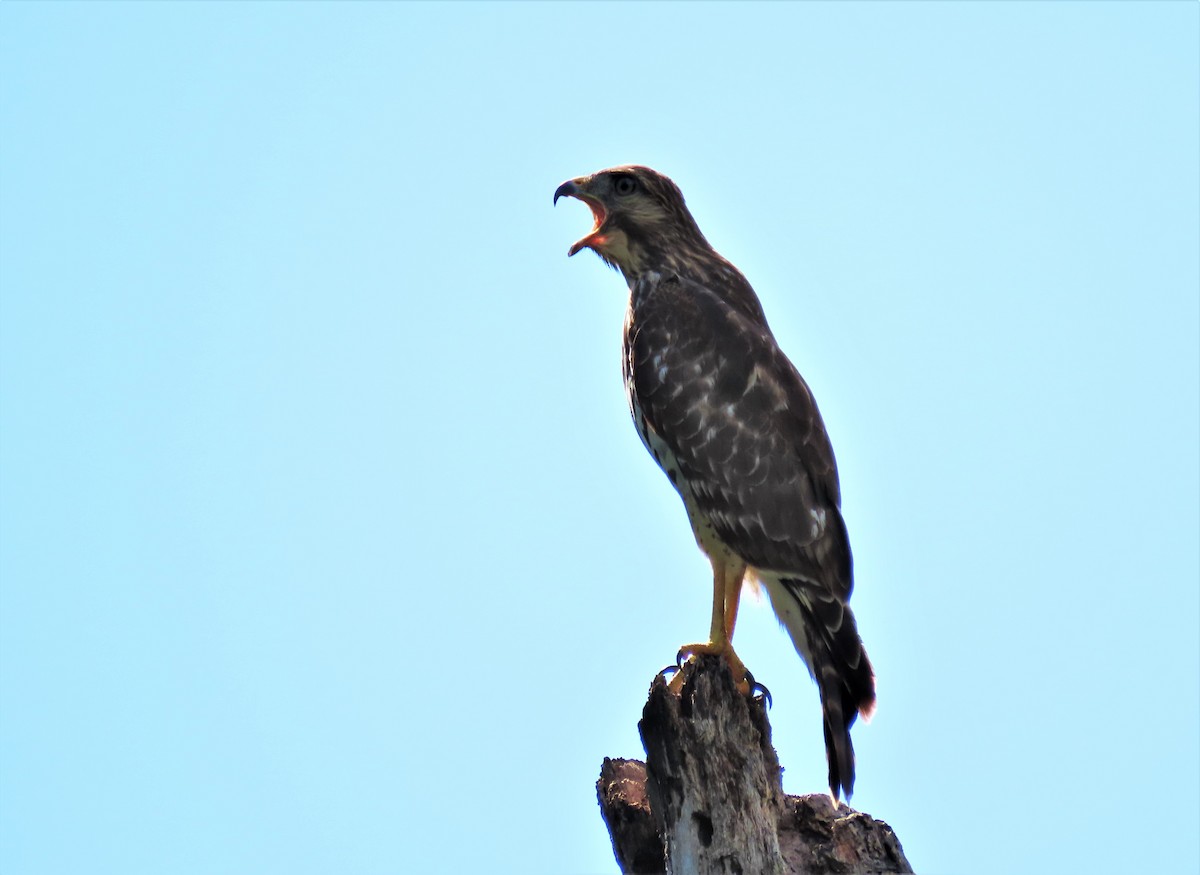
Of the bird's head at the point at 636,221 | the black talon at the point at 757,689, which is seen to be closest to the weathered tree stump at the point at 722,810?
the black talon at the point at 757,689

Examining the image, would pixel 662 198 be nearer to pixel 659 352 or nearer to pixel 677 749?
pixel 659 352

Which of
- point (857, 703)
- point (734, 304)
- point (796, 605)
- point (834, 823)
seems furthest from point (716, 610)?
point (734, 304)

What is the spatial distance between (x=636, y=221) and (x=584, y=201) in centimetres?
40

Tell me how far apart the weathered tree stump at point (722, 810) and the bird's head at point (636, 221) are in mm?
2585

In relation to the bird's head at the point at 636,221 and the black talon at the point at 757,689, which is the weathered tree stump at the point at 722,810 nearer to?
the black talon at the point at 757,689

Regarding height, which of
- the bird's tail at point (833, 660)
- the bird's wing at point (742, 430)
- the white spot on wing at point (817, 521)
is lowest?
the bird's tail at point (833, 660)

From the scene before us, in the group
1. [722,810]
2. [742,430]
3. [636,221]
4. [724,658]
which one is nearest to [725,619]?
[724,658]

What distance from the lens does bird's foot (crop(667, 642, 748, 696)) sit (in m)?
6.20

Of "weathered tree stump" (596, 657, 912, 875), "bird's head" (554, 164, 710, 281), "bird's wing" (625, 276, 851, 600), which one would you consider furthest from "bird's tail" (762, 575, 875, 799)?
"bird's head" (554, 164, 710, 281)

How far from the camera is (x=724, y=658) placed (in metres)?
6.33

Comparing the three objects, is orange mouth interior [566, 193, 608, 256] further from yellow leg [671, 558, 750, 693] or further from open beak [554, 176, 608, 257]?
yellow leg [671, 558, 750, 693]

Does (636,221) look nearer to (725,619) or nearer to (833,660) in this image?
(725,619)

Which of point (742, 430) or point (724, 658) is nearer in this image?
point (724, 658)

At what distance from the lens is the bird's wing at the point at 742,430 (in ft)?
22.1
